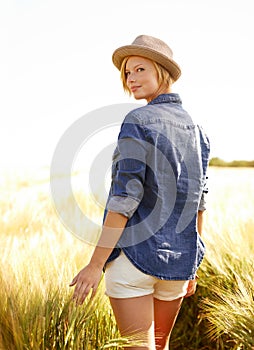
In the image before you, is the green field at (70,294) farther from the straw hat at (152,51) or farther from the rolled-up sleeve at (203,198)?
the straw hat at (152,51)

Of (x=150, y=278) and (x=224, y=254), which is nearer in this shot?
(x=150, y=278)

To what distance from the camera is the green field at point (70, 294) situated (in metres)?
1.75

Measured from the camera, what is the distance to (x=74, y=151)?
3094 millimetres

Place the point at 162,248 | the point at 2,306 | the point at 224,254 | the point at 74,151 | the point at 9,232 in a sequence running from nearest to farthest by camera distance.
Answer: the point at 162,248, the point at 2,306, the point at 224,254, the point at 74,151, the point at 9,232

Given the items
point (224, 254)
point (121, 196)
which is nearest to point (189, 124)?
point (121, 196)

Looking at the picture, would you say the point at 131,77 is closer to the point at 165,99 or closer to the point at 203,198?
the point at 165,99

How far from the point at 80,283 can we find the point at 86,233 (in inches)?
64.4

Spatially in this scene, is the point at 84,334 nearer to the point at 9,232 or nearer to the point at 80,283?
the point at 80,283

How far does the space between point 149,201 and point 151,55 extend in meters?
0.46

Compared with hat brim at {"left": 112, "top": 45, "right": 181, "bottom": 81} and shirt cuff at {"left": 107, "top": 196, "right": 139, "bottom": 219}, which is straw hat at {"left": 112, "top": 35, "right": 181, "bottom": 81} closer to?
hat brim at {"left": 112, "top": 45, "right": 181, "bottom": 81}

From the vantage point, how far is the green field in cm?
175

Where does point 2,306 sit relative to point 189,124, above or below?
below

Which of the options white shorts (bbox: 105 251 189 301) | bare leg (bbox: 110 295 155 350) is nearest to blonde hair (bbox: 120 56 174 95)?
white shorts (bbox: 105 251 189 301)

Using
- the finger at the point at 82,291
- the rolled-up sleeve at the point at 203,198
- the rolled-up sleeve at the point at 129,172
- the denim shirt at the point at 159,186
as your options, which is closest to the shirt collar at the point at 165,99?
the denim shirt at the point at 159,186
